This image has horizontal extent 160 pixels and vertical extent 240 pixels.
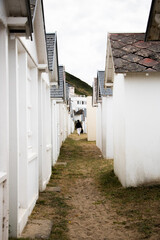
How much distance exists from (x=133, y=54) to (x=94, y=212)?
432cm

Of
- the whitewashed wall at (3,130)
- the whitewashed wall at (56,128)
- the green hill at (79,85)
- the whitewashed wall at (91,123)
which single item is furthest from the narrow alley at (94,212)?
the green hill at (79,85)

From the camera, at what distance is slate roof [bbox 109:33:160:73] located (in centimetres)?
808

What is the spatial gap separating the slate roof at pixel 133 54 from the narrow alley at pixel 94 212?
312 cm

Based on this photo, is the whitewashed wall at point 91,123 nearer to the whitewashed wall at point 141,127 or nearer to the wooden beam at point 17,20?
the whitewashed wall at point 141,127

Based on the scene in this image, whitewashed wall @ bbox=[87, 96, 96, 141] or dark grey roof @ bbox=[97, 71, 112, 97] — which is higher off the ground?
dark grey roof @ bbox=[97, 71, 112, 97]

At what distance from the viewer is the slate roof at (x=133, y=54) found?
808 cm

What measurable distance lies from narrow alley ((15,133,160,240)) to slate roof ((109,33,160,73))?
3.12 m

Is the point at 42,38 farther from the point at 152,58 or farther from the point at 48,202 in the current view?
the point at 48,202

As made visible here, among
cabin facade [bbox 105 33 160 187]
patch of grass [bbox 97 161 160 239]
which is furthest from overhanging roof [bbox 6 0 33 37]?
cabin facade [bbox 105 33 160 187]

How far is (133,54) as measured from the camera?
8594 millimetres

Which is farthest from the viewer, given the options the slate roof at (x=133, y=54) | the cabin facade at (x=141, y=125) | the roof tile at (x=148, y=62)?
the cabin facade at (x=141, y=125)

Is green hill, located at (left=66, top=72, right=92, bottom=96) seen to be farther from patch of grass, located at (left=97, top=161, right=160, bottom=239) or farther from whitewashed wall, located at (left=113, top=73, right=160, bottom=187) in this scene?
patch of grass, located at (left=97, top=161, right=160, bottom=239)

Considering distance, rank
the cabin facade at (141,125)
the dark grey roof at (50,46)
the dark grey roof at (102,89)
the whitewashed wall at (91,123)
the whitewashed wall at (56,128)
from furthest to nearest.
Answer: the whitewashed wall at (91,123)
the dark grey roof at (102,89)
the whitewashed wall at (56,128)
the dark grey roof at (50,46)
the cabin facade at (141,125)

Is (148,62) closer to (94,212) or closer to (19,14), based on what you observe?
(94,212)
